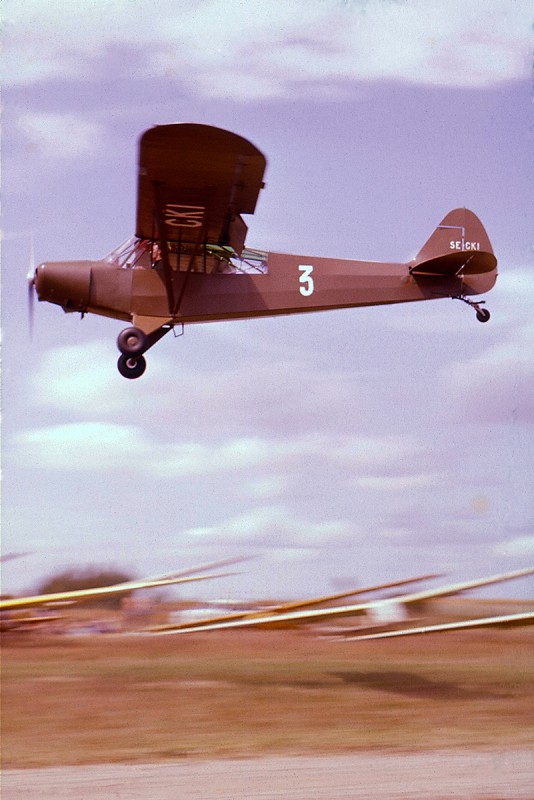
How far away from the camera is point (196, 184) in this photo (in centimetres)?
857

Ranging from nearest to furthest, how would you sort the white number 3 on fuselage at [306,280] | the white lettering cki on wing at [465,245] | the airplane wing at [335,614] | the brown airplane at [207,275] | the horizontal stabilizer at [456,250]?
the brown airplane at [207,275] < the horizontal stabilizer at [456,250] < the white number 3 on fuselage at [306,280] < the white lettering cki on wing at [465,245] < the airplane wing at [335,614]

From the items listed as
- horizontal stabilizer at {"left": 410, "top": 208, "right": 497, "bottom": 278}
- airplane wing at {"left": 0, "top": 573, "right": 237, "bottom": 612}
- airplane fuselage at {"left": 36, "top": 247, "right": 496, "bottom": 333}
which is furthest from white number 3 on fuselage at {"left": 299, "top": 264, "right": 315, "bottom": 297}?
airplane wing at {"left": 0, "top": 573, "right": 237, "bottom": 612}

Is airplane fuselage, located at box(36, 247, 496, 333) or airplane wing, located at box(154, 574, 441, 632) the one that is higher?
airplane fuselage, located at box(36, 247, 496, 333)

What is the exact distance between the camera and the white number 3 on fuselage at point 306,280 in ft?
32.1

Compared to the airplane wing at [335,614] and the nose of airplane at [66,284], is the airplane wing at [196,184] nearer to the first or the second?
the nose of airplane at [66,284]

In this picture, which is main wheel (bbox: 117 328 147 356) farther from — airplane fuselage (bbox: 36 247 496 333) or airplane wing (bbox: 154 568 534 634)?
airplane wing (bbox: 154 568 534 634)

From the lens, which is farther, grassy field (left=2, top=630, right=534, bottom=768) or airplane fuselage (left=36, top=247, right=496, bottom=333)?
airplane fuselage (left=36, top=247, right=496, bottom=333)

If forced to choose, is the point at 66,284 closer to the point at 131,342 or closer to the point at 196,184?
the point at 131,342

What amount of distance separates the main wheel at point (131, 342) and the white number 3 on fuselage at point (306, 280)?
1.60 metres

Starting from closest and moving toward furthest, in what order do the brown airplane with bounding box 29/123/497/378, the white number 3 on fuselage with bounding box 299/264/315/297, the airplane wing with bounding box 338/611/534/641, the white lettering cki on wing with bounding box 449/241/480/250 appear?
the brown airplane with bounding box 29/123/497/378
the white number 3 on fuselage with bounding box 299/264/315/297
the white lettering cki on wing with bounding box 449/241/480/250
the airplane wing with bounding box 338/611/534/641

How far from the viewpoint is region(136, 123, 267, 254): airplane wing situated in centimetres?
770

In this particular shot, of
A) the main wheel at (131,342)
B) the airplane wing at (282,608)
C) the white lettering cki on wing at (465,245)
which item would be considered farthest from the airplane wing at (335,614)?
the main wheel at (131,342)

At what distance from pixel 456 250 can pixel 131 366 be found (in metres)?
3.96

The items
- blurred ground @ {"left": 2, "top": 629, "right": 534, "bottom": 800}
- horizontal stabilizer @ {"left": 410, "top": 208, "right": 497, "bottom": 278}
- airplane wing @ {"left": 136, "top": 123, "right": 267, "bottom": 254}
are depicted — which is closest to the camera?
blurred ground @ {"left": 2, "top": 629, "right": 534, "bottom": 800}
